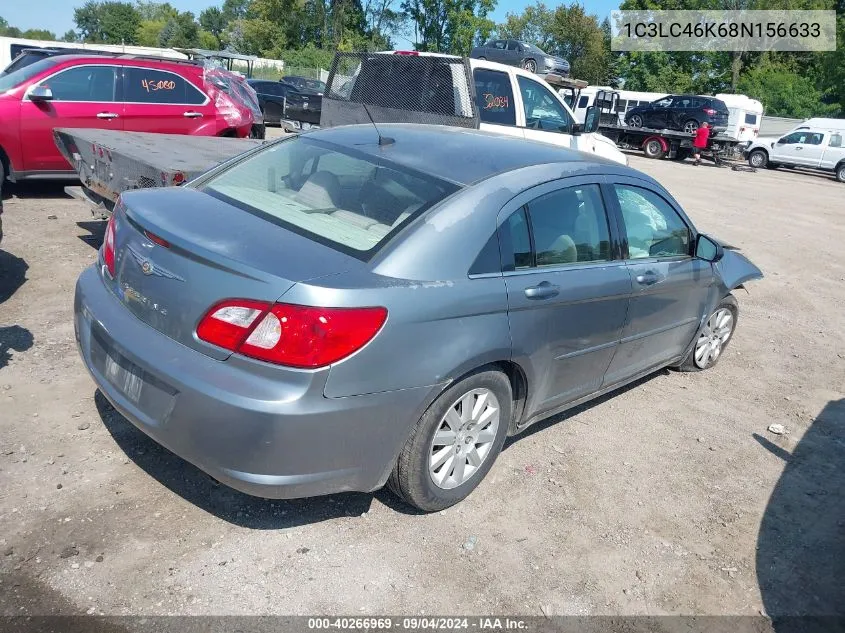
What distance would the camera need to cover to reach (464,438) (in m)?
3.40

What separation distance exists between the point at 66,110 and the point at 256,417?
25.3ft

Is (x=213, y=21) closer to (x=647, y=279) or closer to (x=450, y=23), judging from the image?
(x=450, y=23)

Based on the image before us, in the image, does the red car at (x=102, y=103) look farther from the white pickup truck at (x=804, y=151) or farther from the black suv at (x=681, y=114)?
the white pickup truck at (x=804, y=151)

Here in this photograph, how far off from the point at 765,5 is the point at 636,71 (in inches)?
369

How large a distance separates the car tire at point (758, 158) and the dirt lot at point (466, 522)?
1036 inches

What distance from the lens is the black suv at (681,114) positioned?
89.8 feet

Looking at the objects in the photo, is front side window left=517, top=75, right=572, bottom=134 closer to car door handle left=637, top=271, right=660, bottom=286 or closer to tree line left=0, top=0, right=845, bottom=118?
car door handle left=637, top=271, right=660, bottom=286

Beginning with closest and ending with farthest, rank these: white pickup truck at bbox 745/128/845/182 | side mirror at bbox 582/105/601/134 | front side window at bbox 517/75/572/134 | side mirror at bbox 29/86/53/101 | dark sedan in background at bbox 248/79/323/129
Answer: side mirror at bbox 29/86/53/101
front side window at bbox 517/75/572/134
side mirror at bbox 582/105/601/134
dark sedan in background at bbox 248/79/323/129
white pickup truck at bbox 745/128/845/182

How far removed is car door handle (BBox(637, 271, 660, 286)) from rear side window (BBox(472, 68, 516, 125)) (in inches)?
212

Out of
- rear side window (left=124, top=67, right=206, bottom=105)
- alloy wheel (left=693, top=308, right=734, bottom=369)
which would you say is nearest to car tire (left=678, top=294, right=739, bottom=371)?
alloy wheel (left=693, top=308, right=734, bottom=369)

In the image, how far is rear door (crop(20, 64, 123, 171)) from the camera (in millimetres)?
8539

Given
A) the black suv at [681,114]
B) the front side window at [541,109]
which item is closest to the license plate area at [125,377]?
the front side window at [541,109]

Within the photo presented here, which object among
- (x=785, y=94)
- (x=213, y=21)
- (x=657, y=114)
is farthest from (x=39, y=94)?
(x=213, y=21)

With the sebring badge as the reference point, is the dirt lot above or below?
below
